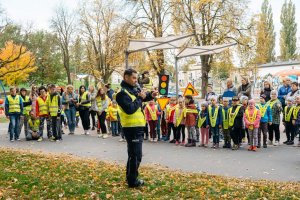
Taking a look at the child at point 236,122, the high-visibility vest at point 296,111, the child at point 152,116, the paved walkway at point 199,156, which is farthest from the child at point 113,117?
the high-visibility vest at point 296,111

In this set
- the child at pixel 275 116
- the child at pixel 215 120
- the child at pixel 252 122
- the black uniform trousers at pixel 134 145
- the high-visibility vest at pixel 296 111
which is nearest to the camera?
the black uniform trousers at pixel 134 145

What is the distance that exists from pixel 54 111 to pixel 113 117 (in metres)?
2.39

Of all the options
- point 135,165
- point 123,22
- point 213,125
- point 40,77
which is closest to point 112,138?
point 213,125

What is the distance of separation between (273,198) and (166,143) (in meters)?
6.93

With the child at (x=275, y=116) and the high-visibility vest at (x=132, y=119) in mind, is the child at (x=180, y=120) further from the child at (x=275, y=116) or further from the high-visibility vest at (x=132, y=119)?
the high-visibility vest at (x=132, y=119)

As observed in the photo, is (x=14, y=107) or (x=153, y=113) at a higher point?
(x=14, y=107)

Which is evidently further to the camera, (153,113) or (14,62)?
(14,62)

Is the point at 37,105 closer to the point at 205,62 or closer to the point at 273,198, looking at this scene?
the point at 273,198

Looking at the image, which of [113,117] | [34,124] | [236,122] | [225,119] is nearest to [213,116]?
[225,119]

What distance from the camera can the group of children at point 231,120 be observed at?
11289 millimetres

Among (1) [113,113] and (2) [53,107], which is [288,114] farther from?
(2) [53,107]

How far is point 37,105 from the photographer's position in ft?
44.7

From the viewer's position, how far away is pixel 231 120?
37.2 ft

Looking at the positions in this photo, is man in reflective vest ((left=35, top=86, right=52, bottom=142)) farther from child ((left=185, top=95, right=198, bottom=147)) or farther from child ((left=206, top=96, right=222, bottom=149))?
child ((left=206, top=96, right=222, bottom=149))
